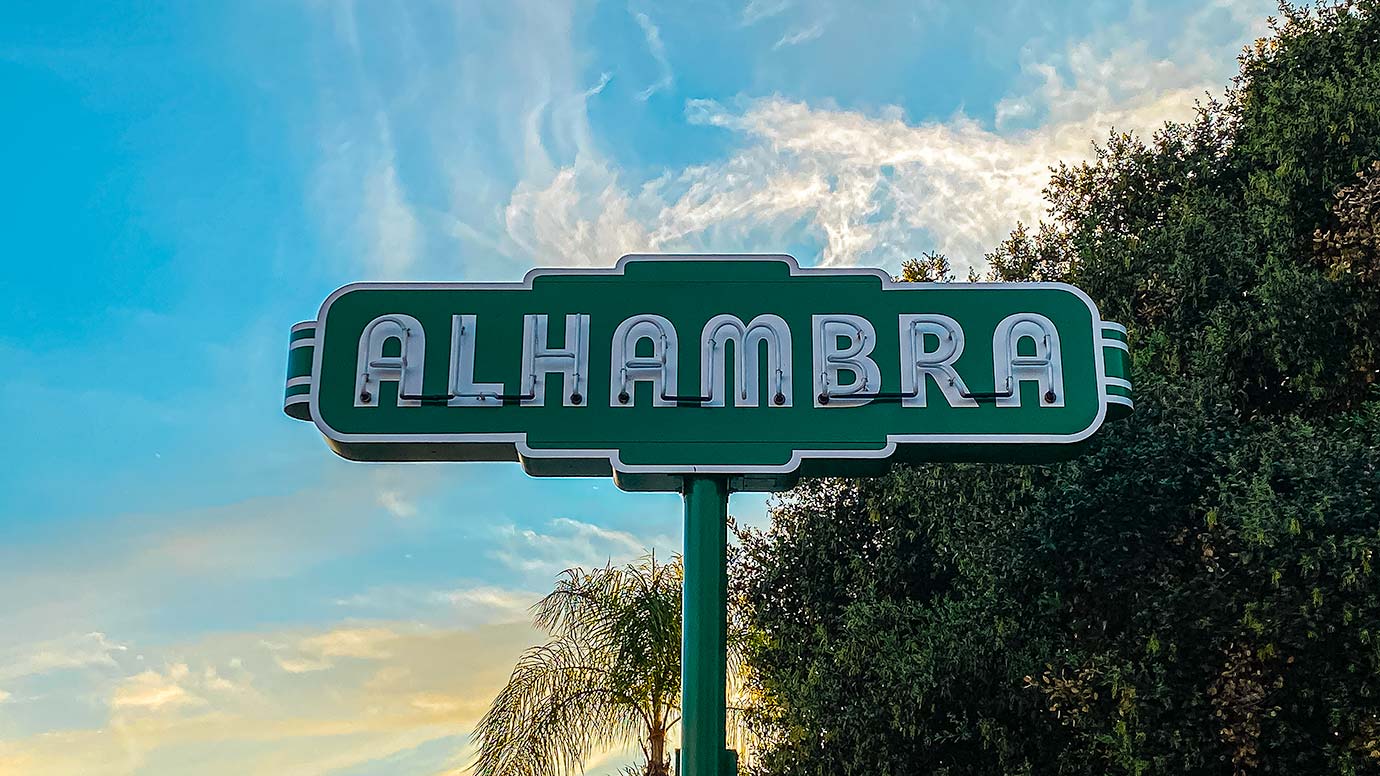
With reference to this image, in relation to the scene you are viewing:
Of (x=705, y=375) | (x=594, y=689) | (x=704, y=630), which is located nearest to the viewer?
(x=704, y=630)

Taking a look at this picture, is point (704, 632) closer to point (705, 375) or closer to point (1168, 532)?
point (705, 375)

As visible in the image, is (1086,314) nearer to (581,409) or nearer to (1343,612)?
(581,409)

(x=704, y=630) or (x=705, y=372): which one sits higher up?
(x=705, y=372)

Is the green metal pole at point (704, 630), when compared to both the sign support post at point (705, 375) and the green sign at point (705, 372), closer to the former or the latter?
the sign support post at point (705, 375)

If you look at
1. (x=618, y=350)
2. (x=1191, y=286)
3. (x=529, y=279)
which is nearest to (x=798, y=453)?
(x=618, y=350)

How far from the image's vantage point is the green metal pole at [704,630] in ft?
20.5

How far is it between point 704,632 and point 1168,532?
6.68 m

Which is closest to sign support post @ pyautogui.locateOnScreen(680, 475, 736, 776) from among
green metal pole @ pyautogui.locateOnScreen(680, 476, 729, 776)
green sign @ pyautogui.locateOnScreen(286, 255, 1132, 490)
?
green metal pole @ pyautogui.locateOnScreen(680, 476, 729, 776)

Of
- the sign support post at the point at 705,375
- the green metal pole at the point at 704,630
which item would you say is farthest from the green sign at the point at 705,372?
the green metal pole at the point at 704,630

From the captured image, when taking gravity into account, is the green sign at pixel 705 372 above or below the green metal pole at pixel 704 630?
above

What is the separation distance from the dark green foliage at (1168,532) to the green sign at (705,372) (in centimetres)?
490

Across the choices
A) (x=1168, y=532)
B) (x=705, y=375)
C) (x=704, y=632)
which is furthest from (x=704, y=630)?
(x=1168, y=532)

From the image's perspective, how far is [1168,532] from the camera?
11578mm

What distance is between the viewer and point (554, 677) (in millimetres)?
11648
